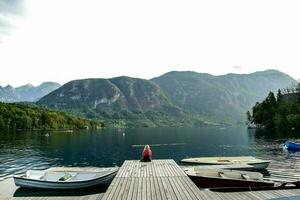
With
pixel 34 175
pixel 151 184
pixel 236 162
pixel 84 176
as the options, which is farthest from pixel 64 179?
pixel 236 162

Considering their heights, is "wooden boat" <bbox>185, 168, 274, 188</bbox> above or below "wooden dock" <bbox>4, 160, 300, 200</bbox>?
below

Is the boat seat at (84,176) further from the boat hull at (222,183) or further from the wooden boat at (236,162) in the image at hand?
the wooden boat at (236,162)

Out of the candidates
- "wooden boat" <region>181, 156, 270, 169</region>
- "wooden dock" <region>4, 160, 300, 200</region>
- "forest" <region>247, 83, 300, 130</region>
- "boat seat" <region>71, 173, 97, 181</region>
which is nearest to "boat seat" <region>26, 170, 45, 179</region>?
"boat seat" <region>71, 173, 97, 181</region>

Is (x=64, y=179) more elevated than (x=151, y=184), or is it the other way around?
(x=151, y=184)

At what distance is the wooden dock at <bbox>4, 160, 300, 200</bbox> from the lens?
2284cm

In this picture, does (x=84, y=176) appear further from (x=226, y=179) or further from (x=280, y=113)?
(x=280, y=113)

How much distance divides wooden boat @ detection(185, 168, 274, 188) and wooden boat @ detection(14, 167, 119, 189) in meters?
10.3

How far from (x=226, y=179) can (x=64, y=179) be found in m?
19.5

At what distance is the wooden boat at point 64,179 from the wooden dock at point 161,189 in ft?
14.8

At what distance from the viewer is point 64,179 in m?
39.2

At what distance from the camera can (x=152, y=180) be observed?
94.6 ft

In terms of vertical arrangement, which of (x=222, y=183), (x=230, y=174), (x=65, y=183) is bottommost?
(x=222, y=183)

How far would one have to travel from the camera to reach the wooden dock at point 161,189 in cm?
2284

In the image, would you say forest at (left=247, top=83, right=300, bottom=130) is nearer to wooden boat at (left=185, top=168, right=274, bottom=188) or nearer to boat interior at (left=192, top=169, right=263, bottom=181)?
boat interior at (left=192, top=169, right=263, bottom=181)
